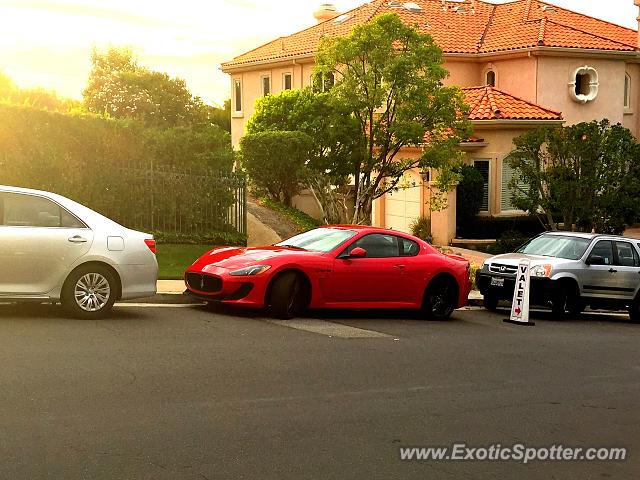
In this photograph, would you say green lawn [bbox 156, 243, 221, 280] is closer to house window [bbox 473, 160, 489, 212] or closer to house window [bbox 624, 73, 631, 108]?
house window [bbox 473, 160, 489, 212]

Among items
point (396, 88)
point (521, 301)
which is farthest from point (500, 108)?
point (521, 301)

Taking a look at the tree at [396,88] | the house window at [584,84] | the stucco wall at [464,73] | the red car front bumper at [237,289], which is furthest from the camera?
the stucco wall at [464,73]

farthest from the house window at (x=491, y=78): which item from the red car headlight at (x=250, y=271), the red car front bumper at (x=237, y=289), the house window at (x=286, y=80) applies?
the red car front bumper at (x=237, y=289)

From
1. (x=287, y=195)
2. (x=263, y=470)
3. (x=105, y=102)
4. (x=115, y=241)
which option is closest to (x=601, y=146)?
(x=287, y=195)

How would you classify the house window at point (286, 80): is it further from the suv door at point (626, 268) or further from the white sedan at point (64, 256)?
the white sedan at point (64, 256)

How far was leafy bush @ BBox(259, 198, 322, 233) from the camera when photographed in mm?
26625

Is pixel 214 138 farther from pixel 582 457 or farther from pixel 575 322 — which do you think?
pixel 582 457

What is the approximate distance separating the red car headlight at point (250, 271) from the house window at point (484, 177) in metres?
19.6

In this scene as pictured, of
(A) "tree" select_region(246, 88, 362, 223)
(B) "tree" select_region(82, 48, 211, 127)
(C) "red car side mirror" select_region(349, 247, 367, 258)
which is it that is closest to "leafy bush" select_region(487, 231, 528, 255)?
(A) "tree" select_region(246, 88, 362, 223)

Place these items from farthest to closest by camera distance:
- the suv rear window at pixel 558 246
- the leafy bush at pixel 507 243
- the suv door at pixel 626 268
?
1. the leafy bush at pixel 507 243
2. the suv door at pixel 626 268
3. the suv rear window at pixel 558 246

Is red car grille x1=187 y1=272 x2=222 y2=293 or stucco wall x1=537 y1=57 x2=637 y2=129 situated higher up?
stucco wall x1=537 y1=57 x2=637 y2=129

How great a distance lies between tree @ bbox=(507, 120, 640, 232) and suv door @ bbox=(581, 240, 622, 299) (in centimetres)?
779

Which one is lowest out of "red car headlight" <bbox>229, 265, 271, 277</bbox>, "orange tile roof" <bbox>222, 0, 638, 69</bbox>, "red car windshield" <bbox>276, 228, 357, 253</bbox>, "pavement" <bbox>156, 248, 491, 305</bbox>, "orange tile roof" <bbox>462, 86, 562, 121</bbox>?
"pavement" <bbox>156, 248, 491, 305</bbox>

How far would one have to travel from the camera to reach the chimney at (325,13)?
47.3 meters
